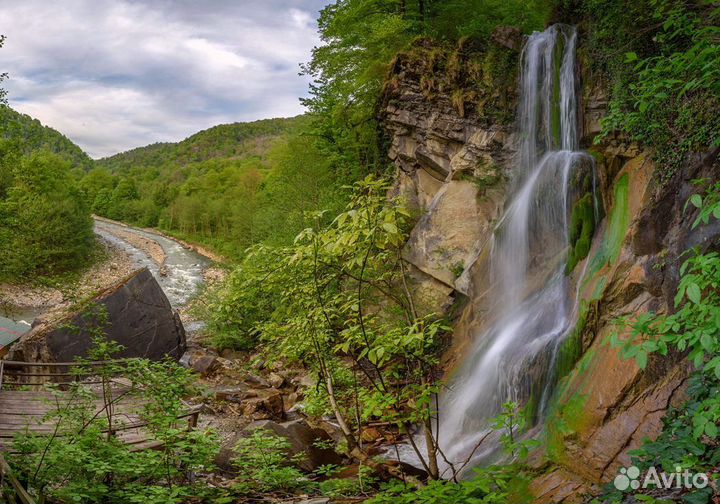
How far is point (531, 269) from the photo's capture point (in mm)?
10859

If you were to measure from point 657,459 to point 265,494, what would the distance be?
12.3ft

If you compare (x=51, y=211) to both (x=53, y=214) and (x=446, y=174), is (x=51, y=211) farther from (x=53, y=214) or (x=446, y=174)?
(x=446, y=174)

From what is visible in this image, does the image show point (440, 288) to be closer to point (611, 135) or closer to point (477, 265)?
point (477, 265)

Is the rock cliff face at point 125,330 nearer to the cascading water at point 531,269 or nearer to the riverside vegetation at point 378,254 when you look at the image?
the riverside vegetation at point 378,254

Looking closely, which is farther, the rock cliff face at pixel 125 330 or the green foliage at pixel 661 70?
the rock cliff face at pixel 125 330

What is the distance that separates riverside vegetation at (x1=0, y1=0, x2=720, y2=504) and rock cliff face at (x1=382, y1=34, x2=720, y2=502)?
1.14 feet

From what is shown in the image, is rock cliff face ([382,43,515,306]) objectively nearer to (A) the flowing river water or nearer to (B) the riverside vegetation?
(B) the riverside vegetation

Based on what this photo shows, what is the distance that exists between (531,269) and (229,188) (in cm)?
5552

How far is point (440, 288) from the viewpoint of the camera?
13.2 metres

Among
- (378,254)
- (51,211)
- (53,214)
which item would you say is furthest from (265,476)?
(53,214)

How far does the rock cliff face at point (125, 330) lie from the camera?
10766 millimetres

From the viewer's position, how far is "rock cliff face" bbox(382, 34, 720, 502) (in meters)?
5.84

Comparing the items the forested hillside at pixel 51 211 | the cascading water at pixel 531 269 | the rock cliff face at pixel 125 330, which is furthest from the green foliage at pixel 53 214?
the cascading water at pixel 531 269

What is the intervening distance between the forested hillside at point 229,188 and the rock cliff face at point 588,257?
4.36 meters
